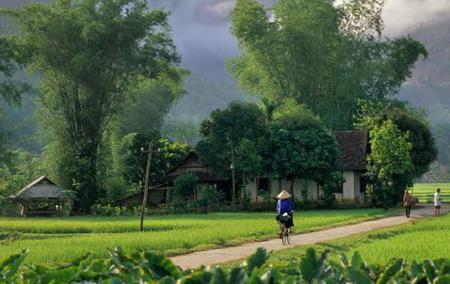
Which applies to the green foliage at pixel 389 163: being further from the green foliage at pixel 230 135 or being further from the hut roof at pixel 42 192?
the hut roof at pixel 42 192

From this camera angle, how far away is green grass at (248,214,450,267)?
48.2 feet

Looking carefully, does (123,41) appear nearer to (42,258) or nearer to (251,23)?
(251,23)

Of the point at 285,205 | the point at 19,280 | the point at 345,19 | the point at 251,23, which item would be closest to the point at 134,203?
the point at 251,23

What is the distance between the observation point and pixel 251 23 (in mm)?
56188

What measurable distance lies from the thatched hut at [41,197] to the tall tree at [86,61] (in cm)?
144

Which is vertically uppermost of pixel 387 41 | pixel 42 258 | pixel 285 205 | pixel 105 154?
pixel 387 41

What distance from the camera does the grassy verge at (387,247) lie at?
1466cm

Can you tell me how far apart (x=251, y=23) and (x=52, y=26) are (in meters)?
17.3

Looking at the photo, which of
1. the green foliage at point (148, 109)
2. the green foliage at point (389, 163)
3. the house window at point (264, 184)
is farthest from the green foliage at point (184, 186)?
the green foliage at point (148, 109)

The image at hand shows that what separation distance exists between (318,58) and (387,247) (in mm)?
38735

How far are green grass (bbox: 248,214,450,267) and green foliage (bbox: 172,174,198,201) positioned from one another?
24.7 meters

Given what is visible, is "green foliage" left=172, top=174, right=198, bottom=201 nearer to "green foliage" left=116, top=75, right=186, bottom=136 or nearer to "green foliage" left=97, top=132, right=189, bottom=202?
"green foliage" left=97, top=132, right=189, bottom=202

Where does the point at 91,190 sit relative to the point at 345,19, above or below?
below

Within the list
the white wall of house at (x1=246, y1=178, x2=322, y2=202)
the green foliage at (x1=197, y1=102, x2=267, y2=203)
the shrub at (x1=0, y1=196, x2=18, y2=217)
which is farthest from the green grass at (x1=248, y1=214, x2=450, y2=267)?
the shrub at (x1=0, y1=196, x2=18, y2=217)
